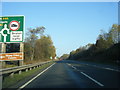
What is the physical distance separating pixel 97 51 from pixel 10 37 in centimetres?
6995

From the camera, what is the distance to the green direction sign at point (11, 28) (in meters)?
16.8

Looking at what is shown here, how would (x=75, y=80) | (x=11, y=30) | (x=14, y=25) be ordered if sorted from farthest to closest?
(x=14, y=25), (x=11, y=30), (x=75, y=80)

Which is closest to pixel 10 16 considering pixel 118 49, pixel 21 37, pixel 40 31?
pixel 21 37

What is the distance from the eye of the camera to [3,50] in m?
16.7

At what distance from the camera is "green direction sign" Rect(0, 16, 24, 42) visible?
16.8 metres

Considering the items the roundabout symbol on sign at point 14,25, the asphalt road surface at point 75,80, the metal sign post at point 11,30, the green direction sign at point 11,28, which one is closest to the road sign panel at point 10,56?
the metal sign post at point 11,30

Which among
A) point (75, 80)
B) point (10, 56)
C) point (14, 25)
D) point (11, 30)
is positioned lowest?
point (75, 80)

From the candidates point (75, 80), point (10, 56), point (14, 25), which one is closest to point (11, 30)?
point (14, 25)

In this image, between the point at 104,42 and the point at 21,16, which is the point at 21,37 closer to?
the point at 21,16

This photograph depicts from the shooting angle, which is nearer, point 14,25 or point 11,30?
point 11,30

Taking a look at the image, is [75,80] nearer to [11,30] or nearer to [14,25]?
[11,30]

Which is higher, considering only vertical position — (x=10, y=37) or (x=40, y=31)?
(x=40, y=31)

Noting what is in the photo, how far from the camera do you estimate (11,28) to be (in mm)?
17234

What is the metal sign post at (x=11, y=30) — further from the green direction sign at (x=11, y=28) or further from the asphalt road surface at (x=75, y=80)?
the asphalt road surface at (x=75, y=80)
